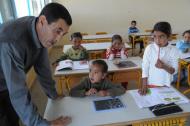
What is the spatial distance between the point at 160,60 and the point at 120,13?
5761 millimetres

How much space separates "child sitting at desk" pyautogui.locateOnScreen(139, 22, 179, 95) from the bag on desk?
0.24 metres

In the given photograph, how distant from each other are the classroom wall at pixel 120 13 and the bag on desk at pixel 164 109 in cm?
603

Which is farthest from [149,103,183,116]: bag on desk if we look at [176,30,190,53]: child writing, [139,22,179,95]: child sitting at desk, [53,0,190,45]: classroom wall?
[53,0,190,45]: classroom wall

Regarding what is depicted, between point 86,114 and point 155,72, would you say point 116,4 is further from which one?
point 86,114

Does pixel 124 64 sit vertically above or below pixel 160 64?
below

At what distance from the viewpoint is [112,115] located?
1397 millimetres

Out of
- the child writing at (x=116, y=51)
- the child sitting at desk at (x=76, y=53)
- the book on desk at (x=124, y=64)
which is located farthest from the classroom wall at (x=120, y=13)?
the book on desk at (x=124, y=64)

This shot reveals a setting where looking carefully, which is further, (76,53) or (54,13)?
(76,53)

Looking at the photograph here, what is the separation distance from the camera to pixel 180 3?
24.5 feet

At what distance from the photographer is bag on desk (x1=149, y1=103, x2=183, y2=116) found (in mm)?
1394

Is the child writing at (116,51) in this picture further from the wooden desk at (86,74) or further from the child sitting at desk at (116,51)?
the wooden desk at (86,74)

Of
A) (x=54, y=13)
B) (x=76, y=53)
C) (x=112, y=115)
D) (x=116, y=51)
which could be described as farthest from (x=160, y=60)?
(x=76, y=53)

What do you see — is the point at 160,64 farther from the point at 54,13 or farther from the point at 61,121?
the point at 54,13

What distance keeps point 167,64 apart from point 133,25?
5040 millimetres
